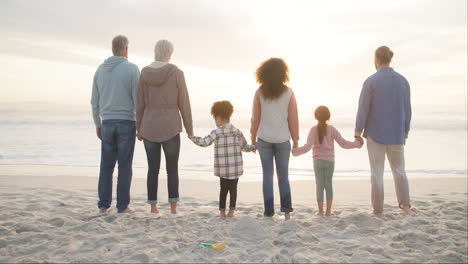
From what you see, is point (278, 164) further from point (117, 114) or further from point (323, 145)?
point (117, 114)

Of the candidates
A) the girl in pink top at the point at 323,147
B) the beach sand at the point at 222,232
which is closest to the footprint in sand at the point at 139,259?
the beach sand at the point at 222,232

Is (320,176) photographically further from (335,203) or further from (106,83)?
(106,83)

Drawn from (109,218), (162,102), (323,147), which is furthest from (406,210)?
(109,218)

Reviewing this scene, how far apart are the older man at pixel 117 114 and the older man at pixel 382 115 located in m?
3.08

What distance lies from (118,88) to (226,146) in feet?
5.34

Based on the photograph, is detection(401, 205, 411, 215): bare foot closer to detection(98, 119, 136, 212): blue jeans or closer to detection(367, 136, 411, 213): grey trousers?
detection(367, 136, 411, 213): grey trousers

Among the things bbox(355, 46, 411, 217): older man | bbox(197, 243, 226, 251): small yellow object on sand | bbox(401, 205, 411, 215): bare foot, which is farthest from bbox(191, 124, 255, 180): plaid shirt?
bbox(401, 205, 411, 215): bare foot

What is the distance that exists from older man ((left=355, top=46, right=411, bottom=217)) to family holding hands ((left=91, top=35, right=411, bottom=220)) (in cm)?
1

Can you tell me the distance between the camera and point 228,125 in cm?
478

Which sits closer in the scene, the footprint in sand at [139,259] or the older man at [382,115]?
the footprint in sand at [139,259]

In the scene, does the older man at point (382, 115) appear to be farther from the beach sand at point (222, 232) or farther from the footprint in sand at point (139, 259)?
the footprint in sand at point (139, 259)

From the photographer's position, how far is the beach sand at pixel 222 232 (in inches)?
132

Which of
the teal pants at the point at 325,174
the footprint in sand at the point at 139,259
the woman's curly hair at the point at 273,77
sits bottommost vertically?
the footprint in sand at the point at 139,259

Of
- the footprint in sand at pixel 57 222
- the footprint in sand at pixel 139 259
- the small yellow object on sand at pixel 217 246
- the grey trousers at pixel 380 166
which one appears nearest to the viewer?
the footprint in sand at pixel 139 259
